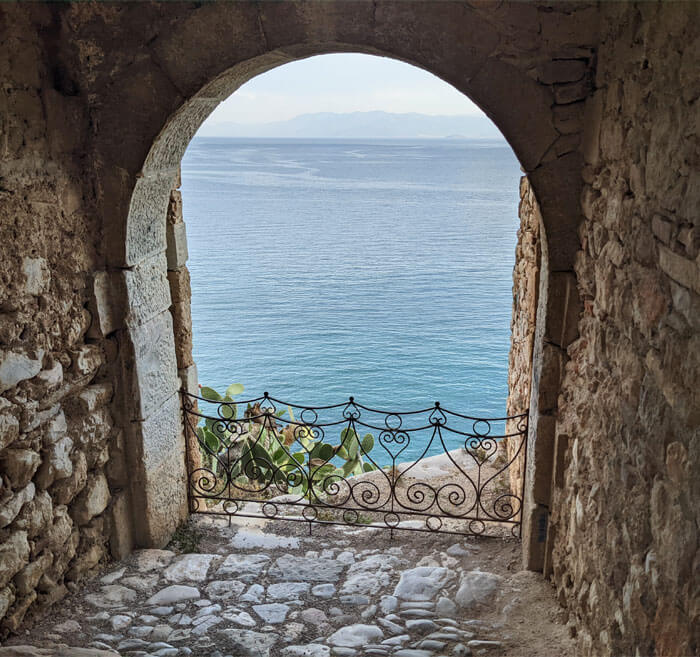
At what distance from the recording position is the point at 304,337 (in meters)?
12.0

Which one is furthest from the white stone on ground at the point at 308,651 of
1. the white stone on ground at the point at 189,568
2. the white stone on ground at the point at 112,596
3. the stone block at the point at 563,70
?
the stone block at the point at 563,70

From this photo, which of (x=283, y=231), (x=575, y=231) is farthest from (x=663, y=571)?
(x=283, y=231)

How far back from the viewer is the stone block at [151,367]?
140 inches

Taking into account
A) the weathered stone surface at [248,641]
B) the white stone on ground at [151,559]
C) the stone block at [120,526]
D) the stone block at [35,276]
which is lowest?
the weathered stone surface at [248,641]

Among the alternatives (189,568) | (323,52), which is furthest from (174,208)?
(189,568)

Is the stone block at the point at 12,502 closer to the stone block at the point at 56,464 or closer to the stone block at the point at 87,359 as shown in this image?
the stone block at the point at 56,464

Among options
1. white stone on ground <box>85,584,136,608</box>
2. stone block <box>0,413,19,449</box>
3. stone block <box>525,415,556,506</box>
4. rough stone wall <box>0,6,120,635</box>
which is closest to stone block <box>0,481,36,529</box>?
rough stone wall <box>0,6,120,635</box>

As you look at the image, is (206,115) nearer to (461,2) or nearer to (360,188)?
(461,2)

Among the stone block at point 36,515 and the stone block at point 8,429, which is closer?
the stone block at point 8,429

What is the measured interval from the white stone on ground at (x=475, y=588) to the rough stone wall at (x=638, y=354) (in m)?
0.40

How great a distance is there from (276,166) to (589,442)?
41.4 metres

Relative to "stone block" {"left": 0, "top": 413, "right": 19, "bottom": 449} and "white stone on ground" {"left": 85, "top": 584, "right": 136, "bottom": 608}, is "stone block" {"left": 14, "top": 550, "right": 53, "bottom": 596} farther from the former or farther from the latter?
"stone block" {"left": 0, "top": 413, "right": 19, "bottom": 449}

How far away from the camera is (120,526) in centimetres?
366

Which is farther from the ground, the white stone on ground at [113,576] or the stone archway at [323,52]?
the stone archway at [323,52]
